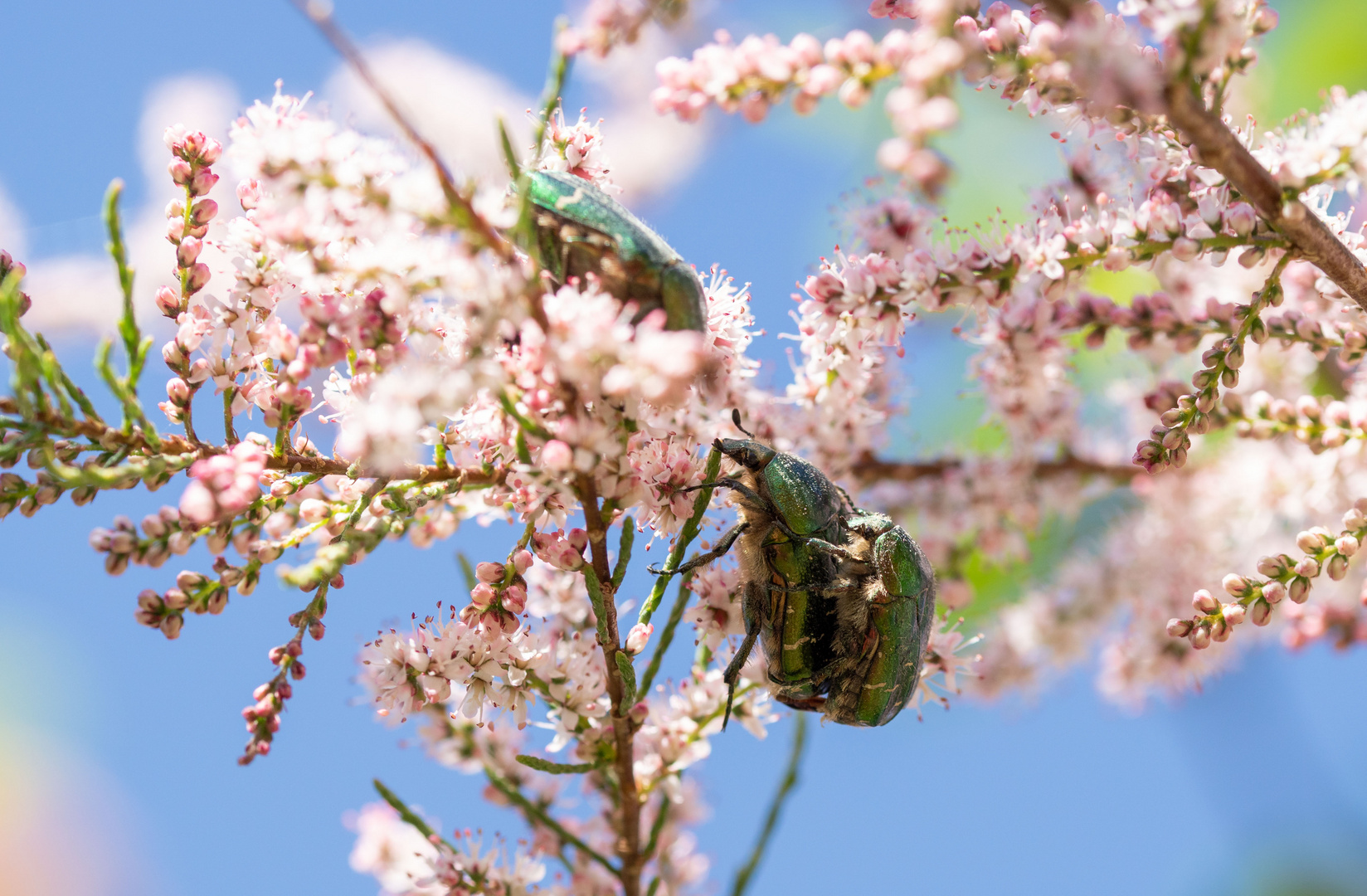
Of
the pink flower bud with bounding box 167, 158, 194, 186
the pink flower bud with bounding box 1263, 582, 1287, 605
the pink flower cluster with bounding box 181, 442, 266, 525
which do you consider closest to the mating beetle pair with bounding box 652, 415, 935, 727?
the pink flower bud with bounding box 1263, 582, 1287, 605

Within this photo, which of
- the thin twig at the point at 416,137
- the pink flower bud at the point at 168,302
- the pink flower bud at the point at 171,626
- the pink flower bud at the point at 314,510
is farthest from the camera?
the pink flower bud at the point at 168,302

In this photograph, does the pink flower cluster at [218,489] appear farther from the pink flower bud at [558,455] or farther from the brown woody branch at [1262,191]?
the brown woody branch at [1262,191]

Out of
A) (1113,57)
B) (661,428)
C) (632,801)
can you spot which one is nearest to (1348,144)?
(1113,57)

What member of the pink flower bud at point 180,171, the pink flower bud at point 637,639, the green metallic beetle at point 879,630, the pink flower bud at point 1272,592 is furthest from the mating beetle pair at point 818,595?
the pink flower bud at point 180,171

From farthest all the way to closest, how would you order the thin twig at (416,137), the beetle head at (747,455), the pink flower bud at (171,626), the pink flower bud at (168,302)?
the beetle head at (747,455) < the pink flower bud at (168,302) < the pink flower bud at (171,626) < the thin twig at (416,137)

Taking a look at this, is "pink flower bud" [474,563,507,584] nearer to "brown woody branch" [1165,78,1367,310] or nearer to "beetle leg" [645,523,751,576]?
"beetle leg" [645,523,751,576]

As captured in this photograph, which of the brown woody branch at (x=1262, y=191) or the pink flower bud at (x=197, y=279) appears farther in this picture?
the pink flower bud at (x=197, y=279)

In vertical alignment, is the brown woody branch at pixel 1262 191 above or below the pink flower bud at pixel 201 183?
above
